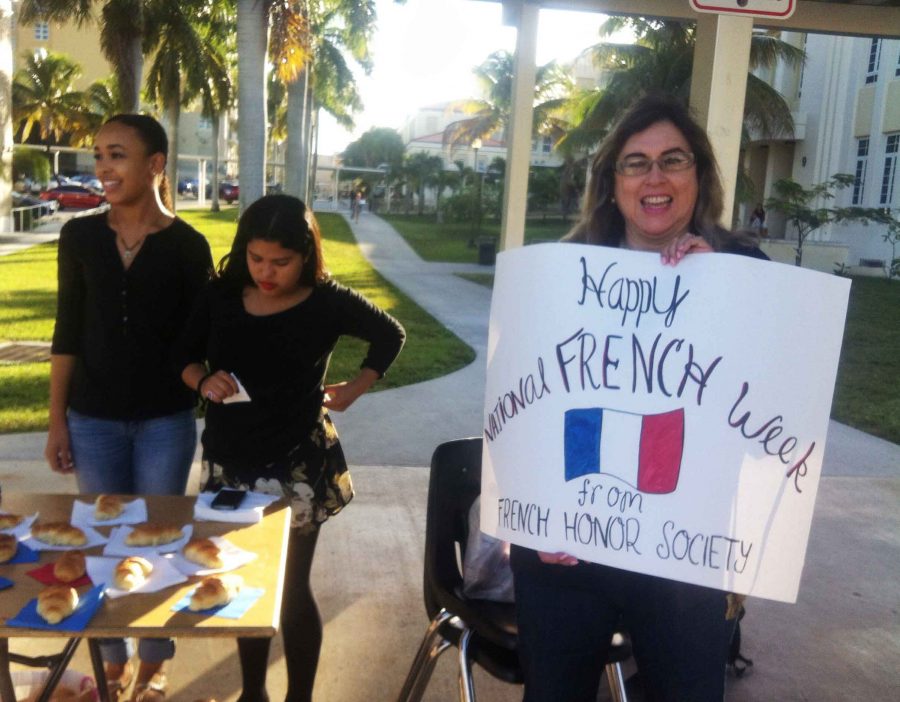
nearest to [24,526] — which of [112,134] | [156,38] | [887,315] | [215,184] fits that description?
[112,134]

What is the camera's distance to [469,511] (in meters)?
2.75

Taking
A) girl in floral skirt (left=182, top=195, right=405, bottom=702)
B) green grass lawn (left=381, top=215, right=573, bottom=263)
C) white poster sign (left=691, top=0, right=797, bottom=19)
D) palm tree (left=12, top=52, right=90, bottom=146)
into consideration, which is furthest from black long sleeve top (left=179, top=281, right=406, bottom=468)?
palm tree (left=12, top=52, right=90, bottom=146)

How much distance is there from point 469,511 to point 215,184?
41.2m

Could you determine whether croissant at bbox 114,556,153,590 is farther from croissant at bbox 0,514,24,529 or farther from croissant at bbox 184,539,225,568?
croissant at bbox 0,514,24,529

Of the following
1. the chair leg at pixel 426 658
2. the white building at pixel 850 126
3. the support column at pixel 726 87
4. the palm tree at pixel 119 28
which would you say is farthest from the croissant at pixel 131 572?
the white building at pixel 850 126

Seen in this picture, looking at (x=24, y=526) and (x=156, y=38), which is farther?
(x=156, y=38)

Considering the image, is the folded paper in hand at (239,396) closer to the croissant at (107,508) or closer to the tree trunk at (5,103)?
the croissant at (107,508)

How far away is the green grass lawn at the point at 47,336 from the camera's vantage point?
696 centimetres

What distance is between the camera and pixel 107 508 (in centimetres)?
220

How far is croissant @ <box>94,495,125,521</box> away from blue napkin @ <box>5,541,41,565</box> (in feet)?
0.63

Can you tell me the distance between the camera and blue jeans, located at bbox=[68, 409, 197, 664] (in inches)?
102

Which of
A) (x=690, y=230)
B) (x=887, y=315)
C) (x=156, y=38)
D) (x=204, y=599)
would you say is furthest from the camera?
(x=156, y=38)

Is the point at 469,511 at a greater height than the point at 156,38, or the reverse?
the point at 156,38

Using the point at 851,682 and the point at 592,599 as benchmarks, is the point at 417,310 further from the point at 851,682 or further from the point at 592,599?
the point at 592,599
